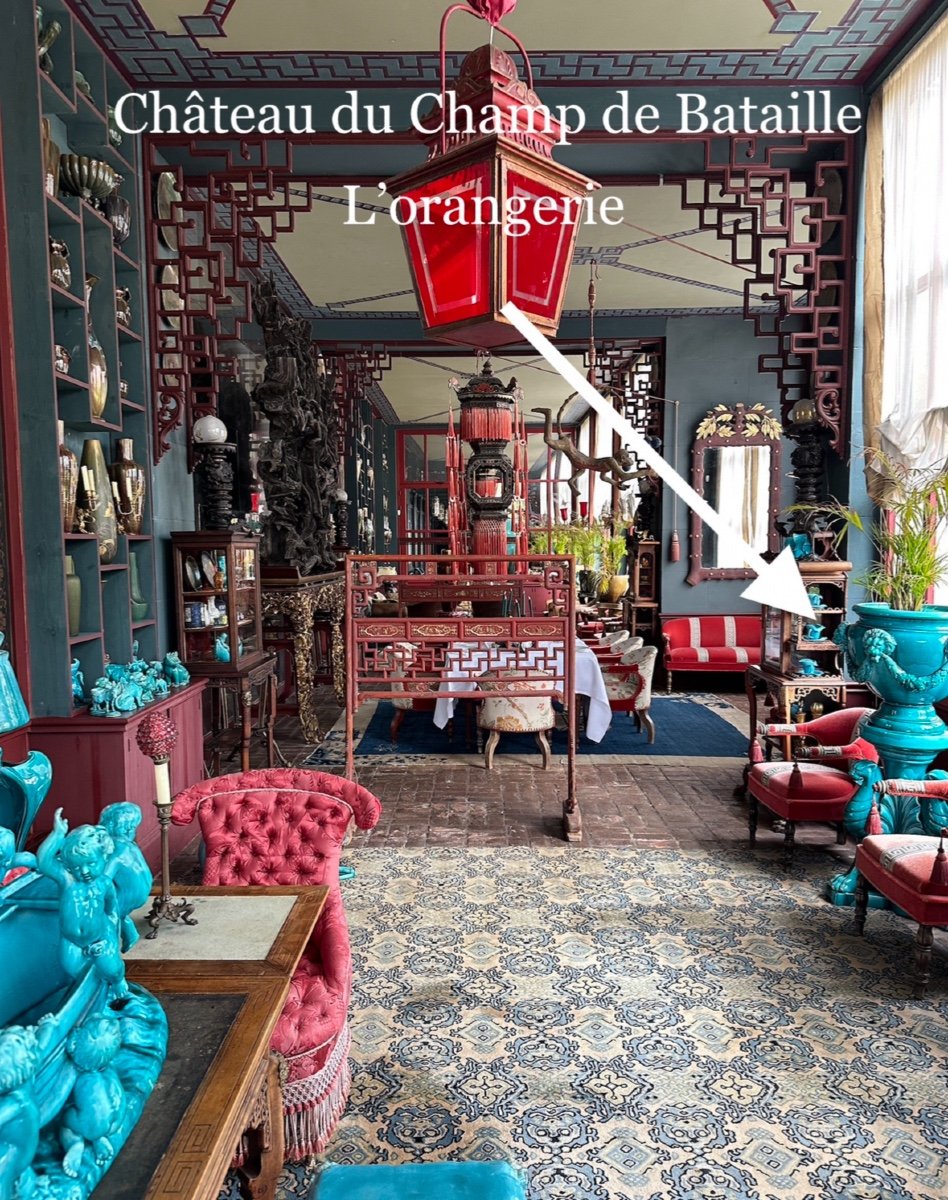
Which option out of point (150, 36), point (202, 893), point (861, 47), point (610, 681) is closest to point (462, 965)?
point (202, 893)

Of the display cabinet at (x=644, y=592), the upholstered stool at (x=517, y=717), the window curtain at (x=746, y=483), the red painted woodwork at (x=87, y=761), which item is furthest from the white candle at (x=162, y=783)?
the window curtain at (x=746, y=483)

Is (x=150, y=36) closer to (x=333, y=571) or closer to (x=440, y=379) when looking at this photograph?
(x=333, y=571)

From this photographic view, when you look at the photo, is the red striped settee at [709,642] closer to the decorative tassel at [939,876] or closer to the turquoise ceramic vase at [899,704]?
the turquoise ceramic vase at [899,704]

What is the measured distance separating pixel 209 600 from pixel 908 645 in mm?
3787

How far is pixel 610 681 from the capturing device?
5.90 m

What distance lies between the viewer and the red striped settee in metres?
7.79

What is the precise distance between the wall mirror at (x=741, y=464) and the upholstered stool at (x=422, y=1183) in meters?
7.25

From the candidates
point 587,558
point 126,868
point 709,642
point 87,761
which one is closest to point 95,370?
point 87,761

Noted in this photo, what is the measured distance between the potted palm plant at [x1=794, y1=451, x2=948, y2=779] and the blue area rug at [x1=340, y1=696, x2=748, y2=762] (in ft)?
7.74

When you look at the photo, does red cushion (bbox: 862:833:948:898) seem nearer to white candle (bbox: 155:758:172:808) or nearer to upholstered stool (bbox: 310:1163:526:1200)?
upholstered stool (bbox: 310:1163:526:1200)

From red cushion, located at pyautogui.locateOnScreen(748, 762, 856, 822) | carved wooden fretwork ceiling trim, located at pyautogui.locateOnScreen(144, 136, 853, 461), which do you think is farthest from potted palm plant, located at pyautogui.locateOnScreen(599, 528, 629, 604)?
red cushion, located at pyautogui.locateOnScreen(748, 762, 856, 822)

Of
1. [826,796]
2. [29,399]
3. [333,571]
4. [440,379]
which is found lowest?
[826,796]

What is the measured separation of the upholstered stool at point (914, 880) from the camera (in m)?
2.54

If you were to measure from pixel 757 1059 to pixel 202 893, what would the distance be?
171 cm
